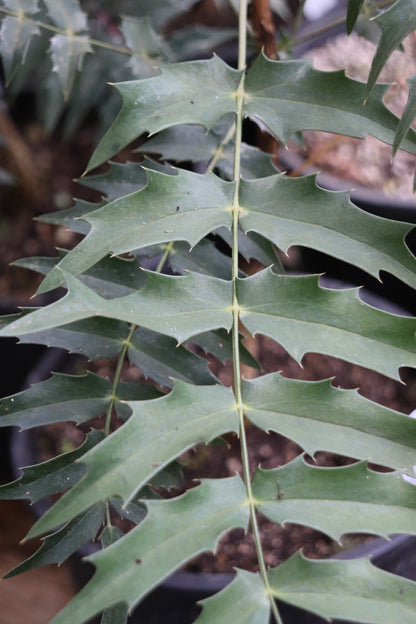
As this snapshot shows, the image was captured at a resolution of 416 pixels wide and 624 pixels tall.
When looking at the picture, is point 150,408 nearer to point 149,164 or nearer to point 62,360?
point 149,164

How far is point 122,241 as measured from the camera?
39 centimetres

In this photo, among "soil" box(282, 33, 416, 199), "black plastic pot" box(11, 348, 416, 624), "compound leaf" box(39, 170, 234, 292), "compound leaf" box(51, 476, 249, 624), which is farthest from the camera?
"soil" box(282, 33, 416, 199)

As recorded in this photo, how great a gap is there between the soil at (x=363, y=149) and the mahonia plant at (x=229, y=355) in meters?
0.46

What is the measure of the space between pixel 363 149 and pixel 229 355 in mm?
627

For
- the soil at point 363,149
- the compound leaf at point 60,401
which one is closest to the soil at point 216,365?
the soil at point 363,149

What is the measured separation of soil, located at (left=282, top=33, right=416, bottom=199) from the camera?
95cm

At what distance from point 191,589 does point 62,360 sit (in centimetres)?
30

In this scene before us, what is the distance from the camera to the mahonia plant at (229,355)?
30 cm

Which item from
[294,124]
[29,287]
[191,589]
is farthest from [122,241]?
[29,287]

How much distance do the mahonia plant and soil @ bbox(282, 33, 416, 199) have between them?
1.51 feet

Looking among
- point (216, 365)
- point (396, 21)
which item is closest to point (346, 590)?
point (396, 21)

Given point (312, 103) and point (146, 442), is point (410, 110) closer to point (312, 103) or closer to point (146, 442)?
point (312, 103)

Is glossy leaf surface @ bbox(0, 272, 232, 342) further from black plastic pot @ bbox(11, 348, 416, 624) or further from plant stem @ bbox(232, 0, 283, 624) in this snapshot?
black plastic pot @ bbox(11, 348, 416, 624)

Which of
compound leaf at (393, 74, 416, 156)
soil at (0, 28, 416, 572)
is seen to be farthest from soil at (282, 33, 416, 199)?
compound leaf at (393, 74, 416, 156)
